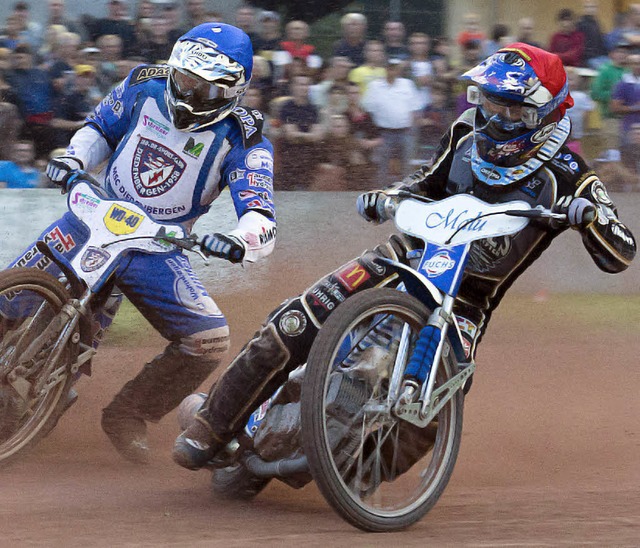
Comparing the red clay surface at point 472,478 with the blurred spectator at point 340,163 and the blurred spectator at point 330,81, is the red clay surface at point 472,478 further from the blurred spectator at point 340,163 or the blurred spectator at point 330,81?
the blurred spectator at point 330,81

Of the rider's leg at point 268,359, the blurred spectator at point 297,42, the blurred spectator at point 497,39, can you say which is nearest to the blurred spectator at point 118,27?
the blurred spectator at point 297,42

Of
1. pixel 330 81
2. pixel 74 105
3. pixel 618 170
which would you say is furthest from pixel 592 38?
pixel 74 105

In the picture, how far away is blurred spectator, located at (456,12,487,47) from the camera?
32.4 ft

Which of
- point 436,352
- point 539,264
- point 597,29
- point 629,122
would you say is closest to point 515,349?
point 539,264

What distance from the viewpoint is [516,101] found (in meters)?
4.57

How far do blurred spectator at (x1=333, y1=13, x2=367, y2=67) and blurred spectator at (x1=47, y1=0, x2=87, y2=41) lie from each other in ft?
6.96

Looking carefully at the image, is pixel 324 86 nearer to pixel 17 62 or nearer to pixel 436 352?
pixel 17 62

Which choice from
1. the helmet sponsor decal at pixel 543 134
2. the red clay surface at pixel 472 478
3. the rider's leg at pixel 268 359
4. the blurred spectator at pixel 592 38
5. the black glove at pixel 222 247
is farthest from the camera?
the blurred spectator at pixel 592 38

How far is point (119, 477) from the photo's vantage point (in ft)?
17.1

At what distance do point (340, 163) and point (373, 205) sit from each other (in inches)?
182

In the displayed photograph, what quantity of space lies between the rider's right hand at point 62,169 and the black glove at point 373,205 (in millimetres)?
1459

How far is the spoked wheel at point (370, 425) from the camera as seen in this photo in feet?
12.9

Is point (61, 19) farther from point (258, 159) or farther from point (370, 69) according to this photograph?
point (258, 159)

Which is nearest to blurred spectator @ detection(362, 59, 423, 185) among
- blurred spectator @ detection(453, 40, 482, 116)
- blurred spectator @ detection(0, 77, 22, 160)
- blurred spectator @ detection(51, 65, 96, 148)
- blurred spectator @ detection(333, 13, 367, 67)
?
blurred spectator @ detection(333, 13, 367, 67)
